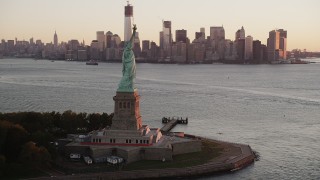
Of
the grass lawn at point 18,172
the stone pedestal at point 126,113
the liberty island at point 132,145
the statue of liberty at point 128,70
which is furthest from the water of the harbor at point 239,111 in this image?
the grass lawn at point 18,172

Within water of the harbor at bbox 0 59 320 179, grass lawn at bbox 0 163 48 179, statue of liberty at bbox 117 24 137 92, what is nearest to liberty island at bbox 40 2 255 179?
statue of liberty at bbox 117 24 137 92

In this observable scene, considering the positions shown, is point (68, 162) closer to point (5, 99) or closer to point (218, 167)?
point (218, 167)

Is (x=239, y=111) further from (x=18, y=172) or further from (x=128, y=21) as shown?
(x=18, y=172)

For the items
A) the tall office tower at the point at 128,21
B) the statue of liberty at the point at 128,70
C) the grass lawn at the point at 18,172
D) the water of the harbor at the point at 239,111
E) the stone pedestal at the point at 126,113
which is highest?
the tall office tower at the point at 128,21

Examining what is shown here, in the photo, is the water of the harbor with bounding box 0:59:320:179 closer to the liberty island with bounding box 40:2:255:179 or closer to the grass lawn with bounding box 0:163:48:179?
the liberty island with bounding box 40:2:255:179

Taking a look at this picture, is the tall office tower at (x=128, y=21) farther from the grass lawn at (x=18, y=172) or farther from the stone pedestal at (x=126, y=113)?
the grass lawn at (x=18, y=172)

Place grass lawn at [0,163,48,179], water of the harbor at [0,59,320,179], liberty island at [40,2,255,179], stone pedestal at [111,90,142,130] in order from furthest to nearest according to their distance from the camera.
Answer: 1. water of the harbor at [0,59,320,179]
2. stone pedestal at [111,90,142,130]
3. liberty island at [40,2,255,179]
4. grass lawn at [0,163,48,179]

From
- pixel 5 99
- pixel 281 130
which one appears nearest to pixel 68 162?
pixel 281 130
